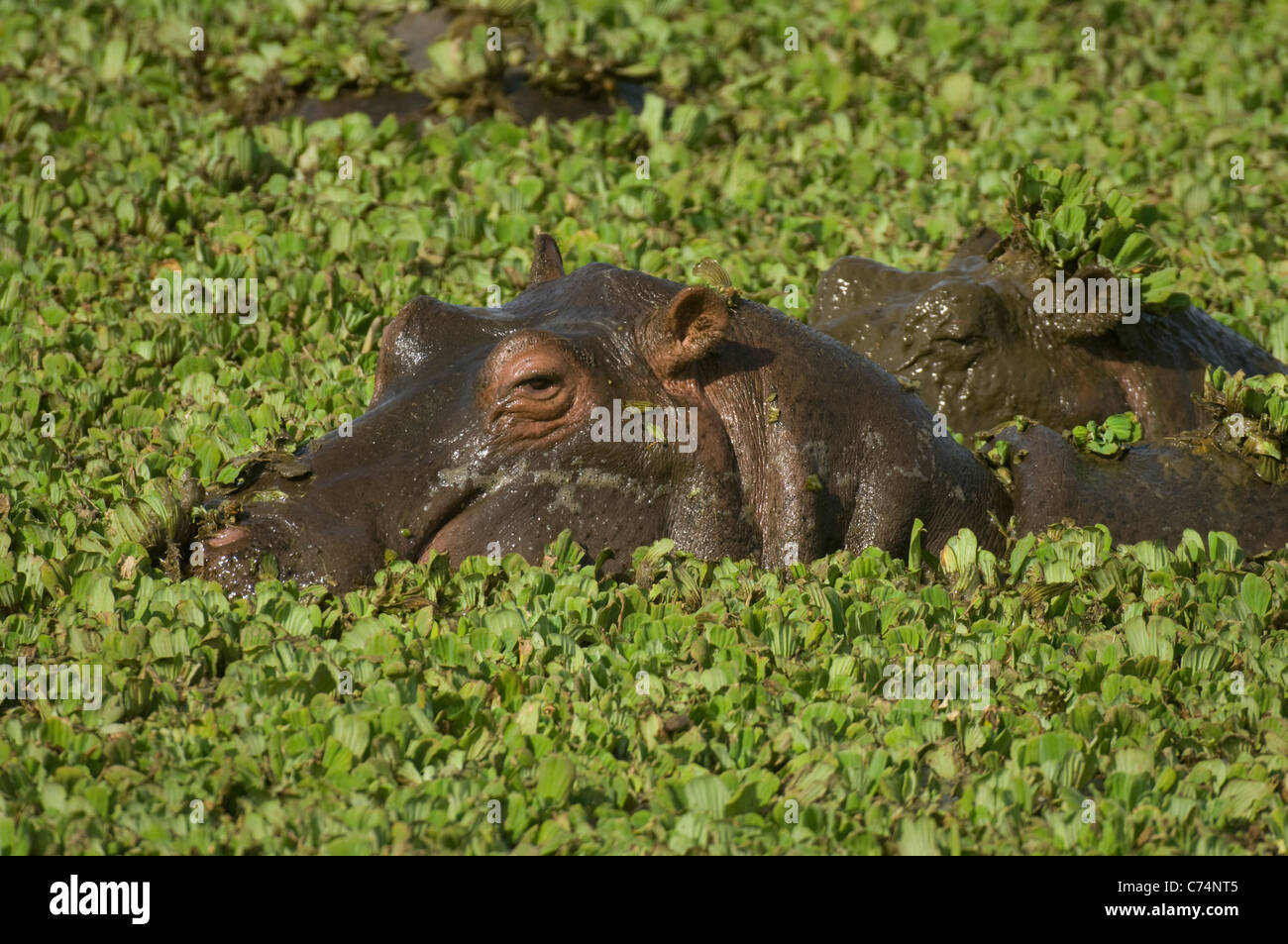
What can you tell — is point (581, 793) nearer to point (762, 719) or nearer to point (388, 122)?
point (762, 719)

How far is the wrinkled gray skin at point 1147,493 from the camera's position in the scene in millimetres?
5938

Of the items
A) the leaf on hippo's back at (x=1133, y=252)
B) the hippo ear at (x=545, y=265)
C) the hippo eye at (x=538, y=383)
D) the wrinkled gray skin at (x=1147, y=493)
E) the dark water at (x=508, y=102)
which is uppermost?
the dark water at (x=508, y=102)

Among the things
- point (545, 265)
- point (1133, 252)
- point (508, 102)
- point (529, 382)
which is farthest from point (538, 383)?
point (508, 102)

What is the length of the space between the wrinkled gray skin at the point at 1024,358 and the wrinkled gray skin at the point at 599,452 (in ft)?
3.16

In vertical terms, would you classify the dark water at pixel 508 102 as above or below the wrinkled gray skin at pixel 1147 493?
above

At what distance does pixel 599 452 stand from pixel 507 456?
0.89ft

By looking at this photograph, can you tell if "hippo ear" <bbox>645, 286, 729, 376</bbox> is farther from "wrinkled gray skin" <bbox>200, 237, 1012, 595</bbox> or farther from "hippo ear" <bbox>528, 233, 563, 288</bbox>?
"hippo ear" <bbox>528, 233, 563, 288</bbox>

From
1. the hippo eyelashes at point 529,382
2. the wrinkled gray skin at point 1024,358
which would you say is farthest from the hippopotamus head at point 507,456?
the wrinkled gray skin at point 1024,358

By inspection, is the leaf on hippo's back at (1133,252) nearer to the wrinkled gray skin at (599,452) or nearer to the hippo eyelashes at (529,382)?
the wrinkled gray skin at (599,452)

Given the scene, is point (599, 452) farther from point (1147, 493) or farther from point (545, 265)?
point (1147, 493)

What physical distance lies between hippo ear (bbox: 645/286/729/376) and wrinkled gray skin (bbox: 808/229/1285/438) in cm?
147

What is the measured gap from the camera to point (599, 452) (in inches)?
206

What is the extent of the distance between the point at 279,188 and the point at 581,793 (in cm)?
578

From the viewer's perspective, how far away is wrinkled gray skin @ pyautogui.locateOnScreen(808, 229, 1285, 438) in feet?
21.7
